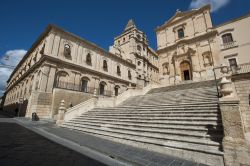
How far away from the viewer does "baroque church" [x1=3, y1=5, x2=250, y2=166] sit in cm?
448

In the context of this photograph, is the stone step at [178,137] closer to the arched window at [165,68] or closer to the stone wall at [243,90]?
the stone wall at [243,90]

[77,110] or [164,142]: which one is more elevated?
[77,110]

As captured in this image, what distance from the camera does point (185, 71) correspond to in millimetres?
23625

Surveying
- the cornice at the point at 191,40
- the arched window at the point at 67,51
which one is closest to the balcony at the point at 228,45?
the cornice at the point at 191,40

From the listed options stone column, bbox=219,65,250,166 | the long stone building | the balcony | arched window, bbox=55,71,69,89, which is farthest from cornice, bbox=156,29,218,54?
stone column, bbox=219,65,250,166

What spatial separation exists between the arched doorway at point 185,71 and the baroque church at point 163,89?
16cm

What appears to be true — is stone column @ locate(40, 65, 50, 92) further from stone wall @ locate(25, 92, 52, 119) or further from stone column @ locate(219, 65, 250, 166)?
stone column @ locate(219, 65, 250, 166)

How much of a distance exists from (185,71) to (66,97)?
19012mm

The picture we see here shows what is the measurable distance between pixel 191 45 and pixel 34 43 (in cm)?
2618

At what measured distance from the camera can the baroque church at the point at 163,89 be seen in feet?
14.7

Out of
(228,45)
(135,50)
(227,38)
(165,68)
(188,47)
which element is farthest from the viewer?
(135,50)

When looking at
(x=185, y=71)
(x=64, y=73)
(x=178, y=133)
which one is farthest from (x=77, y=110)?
(x=185, y=71)

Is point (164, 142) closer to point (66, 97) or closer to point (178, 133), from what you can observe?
point (178, 133)

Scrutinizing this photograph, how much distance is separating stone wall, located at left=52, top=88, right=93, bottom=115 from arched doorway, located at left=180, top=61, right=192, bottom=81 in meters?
16.1
